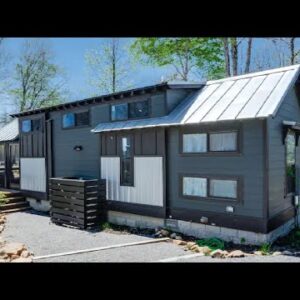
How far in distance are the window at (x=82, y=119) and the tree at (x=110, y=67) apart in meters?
11.6

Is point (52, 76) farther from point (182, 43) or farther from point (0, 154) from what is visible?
point (182, 43)

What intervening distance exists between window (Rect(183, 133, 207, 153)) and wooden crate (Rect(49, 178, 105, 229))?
131 inches

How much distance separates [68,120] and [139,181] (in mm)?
4480

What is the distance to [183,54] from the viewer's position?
2203cm

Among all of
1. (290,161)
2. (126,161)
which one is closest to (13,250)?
(126,161)

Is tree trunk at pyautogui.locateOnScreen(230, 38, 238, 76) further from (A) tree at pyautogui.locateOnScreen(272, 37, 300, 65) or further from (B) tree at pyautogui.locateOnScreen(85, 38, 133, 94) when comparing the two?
(B) tree at pyautogui.locateOnScreen(85, 38, 133, 94)

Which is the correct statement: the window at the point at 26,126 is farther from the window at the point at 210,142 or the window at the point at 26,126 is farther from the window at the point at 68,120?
the window at the point at 210,142

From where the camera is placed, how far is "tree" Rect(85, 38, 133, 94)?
23875 mm
